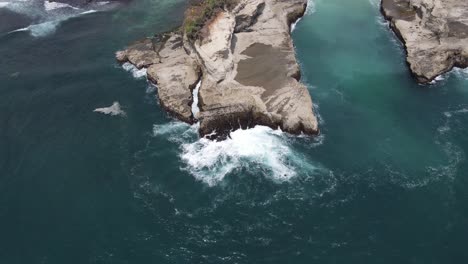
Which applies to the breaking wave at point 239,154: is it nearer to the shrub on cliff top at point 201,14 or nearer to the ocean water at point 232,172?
the ocean water at point 232,172

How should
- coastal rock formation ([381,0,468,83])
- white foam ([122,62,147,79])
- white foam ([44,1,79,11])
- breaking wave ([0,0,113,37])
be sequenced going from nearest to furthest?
coastal rock formation ([381,0,468,83]) < white foam ([122,62,147,79]) < breaking wave ([0,0,113,37]) < white foam ([44,1,79,11])

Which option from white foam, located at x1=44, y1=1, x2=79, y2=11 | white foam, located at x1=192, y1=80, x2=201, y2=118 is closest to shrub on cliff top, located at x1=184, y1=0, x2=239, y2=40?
white foam, located at x1=192, y1=80, x2=201, y2=118

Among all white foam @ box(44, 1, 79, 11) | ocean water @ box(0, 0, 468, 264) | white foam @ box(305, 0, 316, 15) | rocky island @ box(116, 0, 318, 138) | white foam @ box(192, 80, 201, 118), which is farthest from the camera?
white foam @ box(44, 1, 79, 11)

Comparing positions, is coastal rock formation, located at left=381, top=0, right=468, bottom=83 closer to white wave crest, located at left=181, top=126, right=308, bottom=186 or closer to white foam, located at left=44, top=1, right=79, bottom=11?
white wave crest, located at left=181, top=126, right=308, bottom=186

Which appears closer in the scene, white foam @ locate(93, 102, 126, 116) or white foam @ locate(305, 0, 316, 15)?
white foam @ locate(93, 102, 126, 116)

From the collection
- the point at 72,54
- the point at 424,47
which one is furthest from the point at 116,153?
the point at 424,47

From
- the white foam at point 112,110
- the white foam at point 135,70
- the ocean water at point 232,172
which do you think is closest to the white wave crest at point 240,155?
the ocean water at point 232,172

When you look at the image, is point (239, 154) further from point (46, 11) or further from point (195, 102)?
point (46, 11)
